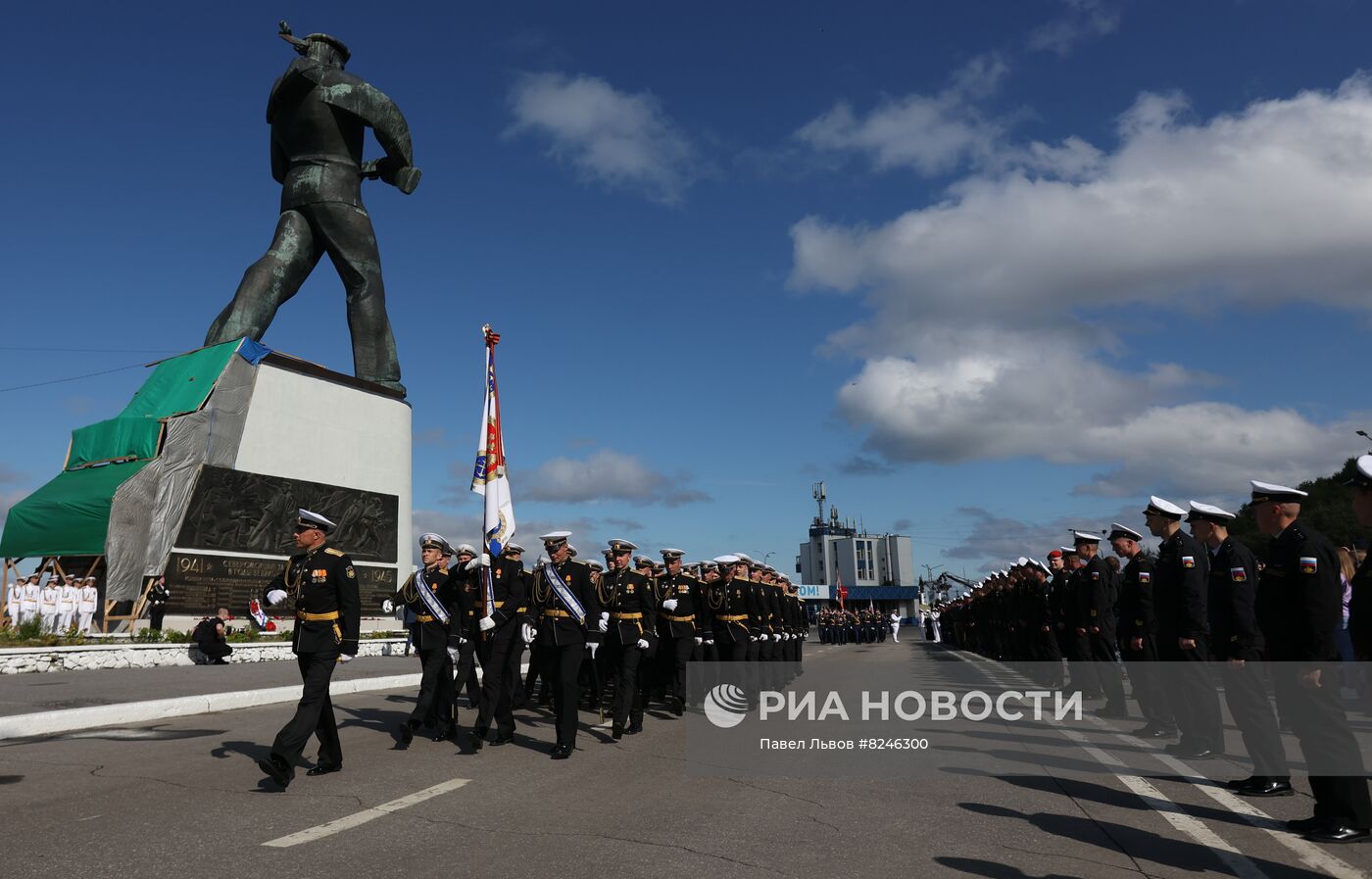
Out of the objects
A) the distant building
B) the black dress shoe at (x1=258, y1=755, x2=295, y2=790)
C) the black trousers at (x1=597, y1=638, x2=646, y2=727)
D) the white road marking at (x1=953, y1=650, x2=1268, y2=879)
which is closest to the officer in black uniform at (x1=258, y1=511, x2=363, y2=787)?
the black dress shoe at (x1=258, y1=755, x2=295, y2=790)

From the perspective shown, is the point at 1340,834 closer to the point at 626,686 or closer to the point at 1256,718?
the point at 1256,718

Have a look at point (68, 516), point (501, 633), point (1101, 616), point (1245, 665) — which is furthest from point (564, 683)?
point (68, 516)

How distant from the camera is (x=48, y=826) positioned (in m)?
4.98

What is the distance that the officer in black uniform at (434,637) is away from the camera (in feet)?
28.0

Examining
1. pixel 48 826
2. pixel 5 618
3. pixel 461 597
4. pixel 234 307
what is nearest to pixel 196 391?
pixel 234 307

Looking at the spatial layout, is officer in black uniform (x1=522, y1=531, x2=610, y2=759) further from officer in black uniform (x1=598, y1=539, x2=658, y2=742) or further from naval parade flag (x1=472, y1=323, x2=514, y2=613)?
naval parade flag (x1=472, y1=323, x2=514, y2=613)

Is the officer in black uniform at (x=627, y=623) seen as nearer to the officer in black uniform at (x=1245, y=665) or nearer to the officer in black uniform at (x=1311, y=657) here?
the officer in black uniform at (x=1245, y=665)

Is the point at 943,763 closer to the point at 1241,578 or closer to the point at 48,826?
the point at 1241,578

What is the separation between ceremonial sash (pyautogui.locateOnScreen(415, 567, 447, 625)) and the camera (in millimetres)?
8742

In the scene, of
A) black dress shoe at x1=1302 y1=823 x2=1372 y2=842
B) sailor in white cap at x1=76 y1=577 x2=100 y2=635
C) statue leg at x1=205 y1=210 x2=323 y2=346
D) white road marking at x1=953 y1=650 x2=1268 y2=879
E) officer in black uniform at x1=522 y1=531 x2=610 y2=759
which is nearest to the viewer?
white road marking at x1=953 y1=650 x2=1268 y2=879

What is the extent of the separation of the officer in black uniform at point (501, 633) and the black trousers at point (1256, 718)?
5.79 metres

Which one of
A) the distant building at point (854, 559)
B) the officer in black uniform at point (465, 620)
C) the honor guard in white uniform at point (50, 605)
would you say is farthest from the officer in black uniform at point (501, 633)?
the distant building at point (854, 559)

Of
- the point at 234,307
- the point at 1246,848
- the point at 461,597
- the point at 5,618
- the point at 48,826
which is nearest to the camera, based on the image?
the point at 1246,848

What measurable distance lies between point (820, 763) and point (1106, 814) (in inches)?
93.7
